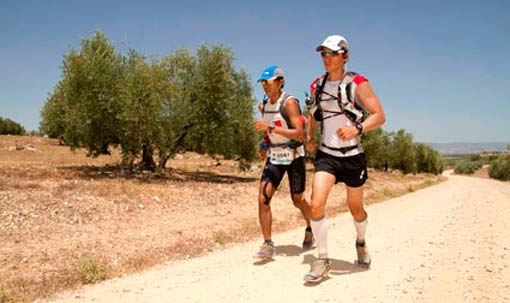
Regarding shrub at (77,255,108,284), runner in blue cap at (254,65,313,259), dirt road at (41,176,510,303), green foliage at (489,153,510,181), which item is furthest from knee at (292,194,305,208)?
green foliage at (489,153,510,181)

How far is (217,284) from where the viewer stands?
15.4 feet

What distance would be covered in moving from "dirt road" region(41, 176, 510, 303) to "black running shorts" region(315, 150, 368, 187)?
47.7 inches

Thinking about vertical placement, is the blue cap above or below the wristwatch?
above

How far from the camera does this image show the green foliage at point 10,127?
265 feet

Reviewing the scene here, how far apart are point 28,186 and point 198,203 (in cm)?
532

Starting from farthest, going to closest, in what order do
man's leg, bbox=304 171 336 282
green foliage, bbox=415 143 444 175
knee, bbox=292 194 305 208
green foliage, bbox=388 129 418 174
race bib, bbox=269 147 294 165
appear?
green foliage, bbox=415 143 444 175 → green foliage, bbox=388 129 418 174 → knee, bbox=292 194 305 208 → race bib, bbox=269 147 294 165 → man's leg, bbox=304 171 336 282

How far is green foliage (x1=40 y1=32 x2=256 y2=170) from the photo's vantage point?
19.7 m

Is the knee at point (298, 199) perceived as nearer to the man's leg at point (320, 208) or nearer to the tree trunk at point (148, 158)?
the man's leg at point (320, 208)

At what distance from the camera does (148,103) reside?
19312 millimetres

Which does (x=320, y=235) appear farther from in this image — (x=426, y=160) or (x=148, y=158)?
(x=426, y=160)

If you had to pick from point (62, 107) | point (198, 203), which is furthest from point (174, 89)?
point (198, 203)

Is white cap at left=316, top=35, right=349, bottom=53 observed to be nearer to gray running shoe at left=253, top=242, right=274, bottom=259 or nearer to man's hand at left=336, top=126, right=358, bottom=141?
man's hand at left=336, top=126, right=358, bottom=141

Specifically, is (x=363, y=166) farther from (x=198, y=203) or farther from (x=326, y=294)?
(x=198, y=203)

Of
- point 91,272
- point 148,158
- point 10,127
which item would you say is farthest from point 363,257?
point 10,127
